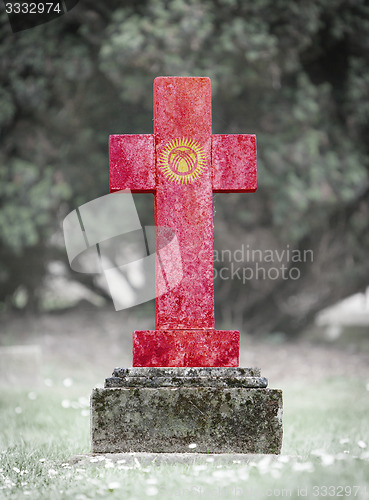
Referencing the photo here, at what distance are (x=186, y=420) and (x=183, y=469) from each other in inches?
12.6

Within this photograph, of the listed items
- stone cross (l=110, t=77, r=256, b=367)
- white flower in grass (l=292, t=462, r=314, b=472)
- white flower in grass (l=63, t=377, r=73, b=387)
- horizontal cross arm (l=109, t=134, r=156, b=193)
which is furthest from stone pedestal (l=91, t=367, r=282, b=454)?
white flower in grass (l=63, t=377, r=73, b=387)

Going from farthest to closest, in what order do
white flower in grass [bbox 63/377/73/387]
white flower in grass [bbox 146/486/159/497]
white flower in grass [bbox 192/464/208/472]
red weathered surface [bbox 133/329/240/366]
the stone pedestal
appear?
white flower in grass [bbox 63/377/73/387], red weathered surface [bbox 133/329/240/366], the stone pedestal, white flower in grass [bbox 192/464/208/472], white flower in grass [bbox 146/486/159/497]

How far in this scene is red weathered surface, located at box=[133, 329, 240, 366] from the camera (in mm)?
3529

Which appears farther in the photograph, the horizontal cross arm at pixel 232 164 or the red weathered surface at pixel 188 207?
the horizontal cross arm at pixel 232 164

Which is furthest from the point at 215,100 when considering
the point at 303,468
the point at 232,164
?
the point at 303,468

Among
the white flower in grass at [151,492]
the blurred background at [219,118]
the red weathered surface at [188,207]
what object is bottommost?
the white flower in grass at [151,492]

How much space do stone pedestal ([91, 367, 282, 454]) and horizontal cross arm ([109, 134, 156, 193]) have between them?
1266 millimetres

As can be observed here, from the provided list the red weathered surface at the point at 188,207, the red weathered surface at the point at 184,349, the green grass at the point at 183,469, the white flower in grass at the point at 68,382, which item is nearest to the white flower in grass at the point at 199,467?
the green grass at the point at 183,469

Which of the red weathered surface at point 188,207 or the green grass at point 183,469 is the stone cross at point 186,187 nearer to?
the red weathered surface at point 188,207

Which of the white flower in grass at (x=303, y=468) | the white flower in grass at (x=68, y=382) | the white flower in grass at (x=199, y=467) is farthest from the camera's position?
the white flower in grass at (x=68, y=382)

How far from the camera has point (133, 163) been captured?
372cm

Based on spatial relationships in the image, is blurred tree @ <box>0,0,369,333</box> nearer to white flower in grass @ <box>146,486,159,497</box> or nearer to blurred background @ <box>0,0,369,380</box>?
blurred background @ <box>0,0,369,380</box>

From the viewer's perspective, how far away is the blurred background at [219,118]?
313 inches

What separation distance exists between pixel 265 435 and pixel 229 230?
6.56 metres
